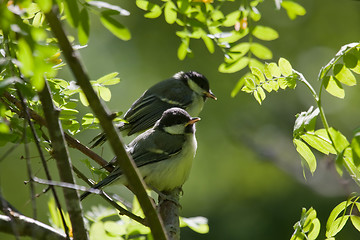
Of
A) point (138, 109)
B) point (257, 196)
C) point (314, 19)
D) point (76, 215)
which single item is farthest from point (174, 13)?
point (314, 19)

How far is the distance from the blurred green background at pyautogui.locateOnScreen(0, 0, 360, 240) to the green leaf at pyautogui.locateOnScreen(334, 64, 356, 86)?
4.77m

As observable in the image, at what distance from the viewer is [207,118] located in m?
8.70

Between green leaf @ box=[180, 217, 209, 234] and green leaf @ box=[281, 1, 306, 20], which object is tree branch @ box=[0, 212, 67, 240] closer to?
green leaf @ box=[180, 217, 209, 234]

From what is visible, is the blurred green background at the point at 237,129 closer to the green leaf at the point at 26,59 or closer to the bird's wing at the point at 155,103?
the bird's wing at the point at 155,103

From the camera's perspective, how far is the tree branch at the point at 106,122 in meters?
1.52

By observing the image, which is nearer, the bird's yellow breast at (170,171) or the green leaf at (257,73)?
the green leaf at (257,73)

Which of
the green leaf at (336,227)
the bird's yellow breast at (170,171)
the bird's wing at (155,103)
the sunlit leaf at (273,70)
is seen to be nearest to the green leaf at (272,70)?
the sunlit leaf at (273,70)

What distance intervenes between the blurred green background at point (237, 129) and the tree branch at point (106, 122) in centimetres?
519

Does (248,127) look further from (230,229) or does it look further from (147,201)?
(147,201)

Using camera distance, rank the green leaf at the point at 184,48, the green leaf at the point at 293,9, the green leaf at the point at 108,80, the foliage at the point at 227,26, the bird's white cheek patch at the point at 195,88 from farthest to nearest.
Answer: the bird's white cheek patch at the point at 195,88 → the green leaf at the point at 108,80 → the green leaf at the point at 184,48 → the foliage at the point at 227,26 → the green leaf at the point at 293,9

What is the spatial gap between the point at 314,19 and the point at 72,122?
327 inches

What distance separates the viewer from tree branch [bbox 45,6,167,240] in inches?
59.7

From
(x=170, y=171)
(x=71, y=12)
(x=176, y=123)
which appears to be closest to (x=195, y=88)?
(x=176, y=123)

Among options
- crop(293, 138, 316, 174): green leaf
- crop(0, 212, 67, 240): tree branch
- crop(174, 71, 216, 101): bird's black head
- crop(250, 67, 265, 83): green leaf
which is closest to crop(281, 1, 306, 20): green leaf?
crop(250, 67, 265, 83): green leaf
